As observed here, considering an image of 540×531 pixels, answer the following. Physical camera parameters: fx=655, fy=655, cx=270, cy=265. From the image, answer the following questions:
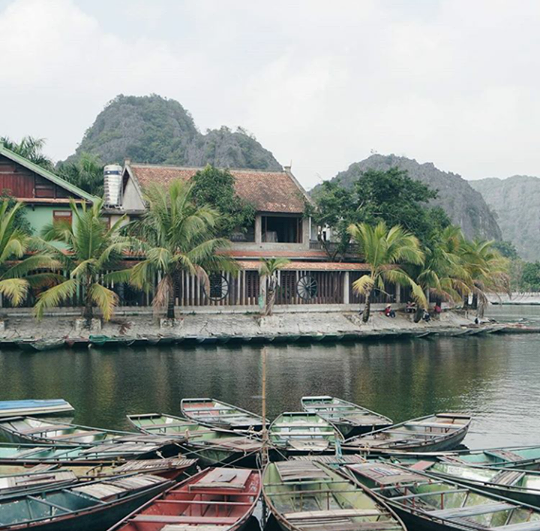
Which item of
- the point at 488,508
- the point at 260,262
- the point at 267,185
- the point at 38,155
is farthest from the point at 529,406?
the point at 38,155

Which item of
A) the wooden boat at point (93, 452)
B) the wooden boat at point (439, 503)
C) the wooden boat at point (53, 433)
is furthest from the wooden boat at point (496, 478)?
the wooden boat at point (53, 433)

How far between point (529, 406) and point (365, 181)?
2459 cm

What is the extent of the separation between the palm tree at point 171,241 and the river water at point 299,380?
399cm

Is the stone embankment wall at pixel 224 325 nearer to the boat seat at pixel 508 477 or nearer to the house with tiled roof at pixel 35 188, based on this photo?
the house with tiled roof at pixel 35 188

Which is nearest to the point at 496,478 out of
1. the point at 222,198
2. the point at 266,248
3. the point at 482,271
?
the point at 222,198

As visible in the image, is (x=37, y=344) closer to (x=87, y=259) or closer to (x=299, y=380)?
(x=87, y=259)

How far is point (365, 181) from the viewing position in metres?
43.9

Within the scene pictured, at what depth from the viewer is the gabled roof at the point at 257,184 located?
42.8m

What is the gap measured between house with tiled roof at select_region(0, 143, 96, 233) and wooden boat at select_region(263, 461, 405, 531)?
28556mm

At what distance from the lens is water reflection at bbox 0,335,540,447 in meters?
20.5

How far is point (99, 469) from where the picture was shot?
1320 centimetres

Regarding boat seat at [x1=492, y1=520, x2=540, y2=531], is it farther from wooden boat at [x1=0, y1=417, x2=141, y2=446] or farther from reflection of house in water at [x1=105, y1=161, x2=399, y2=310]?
reflection of house in water at [x1=105, y1=161, x2=399, y2=310]

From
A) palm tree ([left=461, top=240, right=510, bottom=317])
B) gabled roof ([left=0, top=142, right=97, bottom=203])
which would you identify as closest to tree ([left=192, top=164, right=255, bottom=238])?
gabled roof ([left=0, top=142, right=97, bottom=203])

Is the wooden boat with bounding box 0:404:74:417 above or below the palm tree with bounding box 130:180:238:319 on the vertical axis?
below
